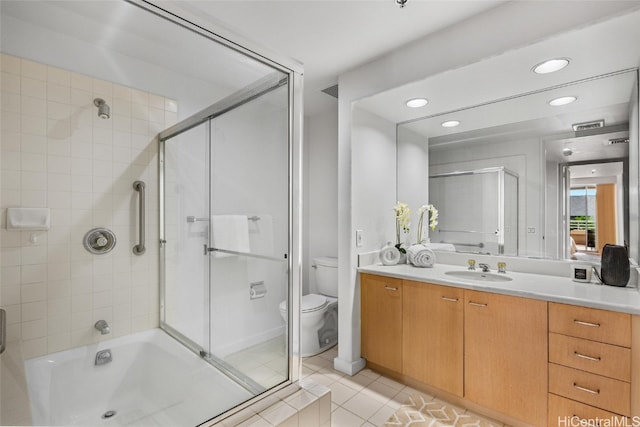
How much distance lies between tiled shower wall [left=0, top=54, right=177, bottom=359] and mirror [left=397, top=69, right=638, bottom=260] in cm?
209

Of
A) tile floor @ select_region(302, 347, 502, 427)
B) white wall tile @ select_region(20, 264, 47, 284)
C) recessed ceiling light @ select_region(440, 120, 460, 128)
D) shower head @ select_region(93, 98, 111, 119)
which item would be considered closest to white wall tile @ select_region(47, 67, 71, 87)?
shower head @ select_region(93, 98, 111, 119)

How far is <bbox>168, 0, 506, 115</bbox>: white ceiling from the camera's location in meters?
1.67

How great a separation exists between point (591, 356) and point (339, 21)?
2.18 meters

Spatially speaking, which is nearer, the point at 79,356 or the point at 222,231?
the point at 79,356

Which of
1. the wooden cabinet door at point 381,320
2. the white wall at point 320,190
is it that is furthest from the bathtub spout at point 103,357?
the white wall at point 320,190

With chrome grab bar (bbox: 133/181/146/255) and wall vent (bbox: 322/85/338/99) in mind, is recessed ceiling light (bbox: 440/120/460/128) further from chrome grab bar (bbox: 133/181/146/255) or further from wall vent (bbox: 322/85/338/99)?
chrome grab bar (bbox: 133/181/146/255)

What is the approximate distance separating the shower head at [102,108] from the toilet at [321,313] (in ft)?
5.64

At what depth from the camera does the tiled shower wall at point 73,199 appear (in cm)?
105

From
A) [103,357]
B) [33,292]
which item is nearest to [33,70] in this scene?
[33,292]

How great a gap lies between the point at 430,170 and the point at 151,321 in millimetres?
2353

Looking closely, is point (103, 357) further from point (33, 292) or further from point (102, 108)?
point (102, 108)

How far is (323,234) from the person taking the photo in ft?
11.3

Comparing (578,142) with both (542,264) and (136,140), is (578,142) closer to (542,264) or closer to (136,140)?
(542,264)

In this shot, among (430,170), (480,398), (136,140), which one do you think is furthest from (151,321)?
(430,170)
